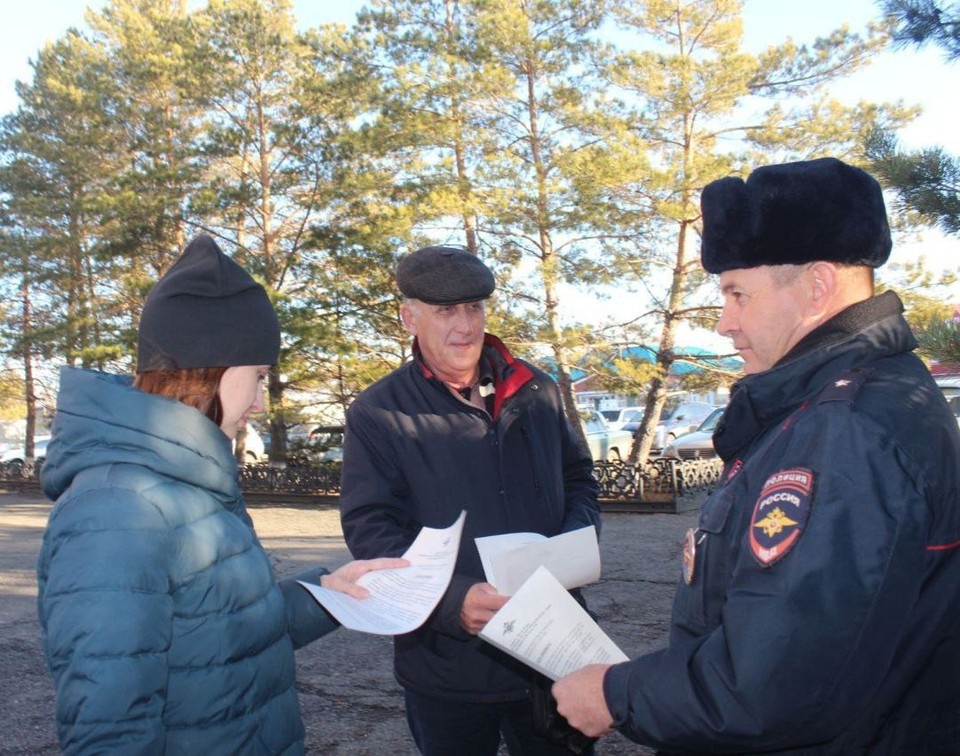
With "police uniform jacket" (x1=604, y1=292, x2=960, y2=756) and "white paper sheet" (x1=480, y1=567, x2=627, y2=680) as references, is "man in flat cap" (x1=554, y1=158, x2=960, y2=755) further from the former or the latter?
"white paper sheet" (x1=480, y1=567, x2=627, y2=680)

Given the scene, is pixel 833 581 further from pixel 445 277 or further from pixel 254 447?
pixel 254 447

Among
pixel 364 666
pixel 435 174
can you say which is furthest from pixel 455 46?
pixel 364 666

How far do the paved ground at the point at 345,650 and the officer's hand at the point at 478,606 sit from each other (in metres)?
1.89

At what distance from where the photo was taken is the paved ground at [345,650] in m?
4.27

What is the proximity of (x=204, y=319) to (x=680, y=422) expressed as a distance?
29889mm

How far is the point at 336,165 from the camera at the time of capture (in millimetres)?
16109

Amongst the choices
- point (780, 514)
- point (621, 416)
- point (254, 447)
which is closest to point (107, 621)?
point (780, 514)

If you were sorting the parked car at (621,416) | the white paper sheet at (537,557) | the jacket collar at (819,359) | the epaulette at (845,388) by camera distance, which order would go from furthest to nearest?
the parked car at (621,416), the white paper sheet at (537,557), the jacket collar at (819,359), the epaulette at (845,388)

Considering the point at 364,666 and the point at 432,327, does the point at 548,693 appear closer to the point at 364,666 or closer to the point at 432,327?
the point at 432,327

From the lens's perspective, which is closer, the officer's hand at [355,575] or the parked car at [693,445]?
the officer's hand at [355,575]

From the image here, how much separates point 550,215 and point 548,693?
11369 mm

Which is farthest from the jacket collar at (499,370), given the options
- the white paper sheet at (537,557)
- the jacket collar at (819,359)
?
the jacket collar at (819,359)

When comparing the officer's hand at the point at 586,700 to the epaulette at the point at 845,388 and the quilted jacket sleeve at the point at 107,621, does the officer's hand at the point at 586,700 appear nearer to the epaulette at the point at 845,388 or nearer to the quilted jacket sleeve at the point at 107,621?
the epaulette at the point at 845,388

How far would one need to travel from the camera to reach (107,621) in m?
1.59
